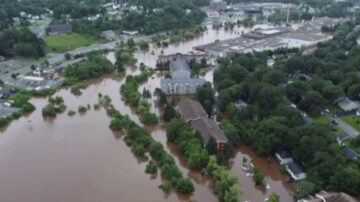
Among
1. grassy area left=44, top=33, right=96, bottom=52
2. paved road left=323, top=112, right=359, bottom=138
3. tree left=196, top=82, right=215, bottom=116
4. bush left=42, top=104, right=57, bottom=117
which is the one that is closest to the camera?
paved road left=323, top=112, right=359, bottom=138

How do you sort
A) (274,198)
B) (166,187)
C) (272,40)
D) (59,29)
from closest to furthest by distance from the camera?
(274,198), (166,187), (272,40), (59,29)

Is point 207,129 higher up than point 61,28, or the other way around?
point 61,28

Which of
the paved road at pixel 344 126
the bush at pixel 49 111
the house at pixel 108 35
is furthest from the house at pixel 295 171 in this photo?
the house at pixel 108 35

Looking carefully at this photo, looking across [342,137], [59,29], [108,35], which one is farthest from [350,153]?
[59,29]

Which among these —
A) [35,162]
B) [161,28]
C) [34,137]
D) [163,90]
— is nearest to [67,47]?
[161,28]

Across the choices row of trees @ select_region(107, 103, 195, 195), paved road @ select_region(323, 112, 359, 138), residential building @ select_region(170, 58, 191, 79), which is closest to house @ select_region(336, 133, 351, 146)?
paved road @ select_region(323, 112, 359, 138)

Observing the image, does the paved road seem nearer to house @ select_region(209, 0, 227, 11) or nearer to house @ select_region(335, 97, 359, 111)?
house @ select_region(335, 97, 359, 111)

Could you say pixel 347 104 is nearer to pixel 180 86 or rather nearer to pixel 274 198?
pixel 180 86
